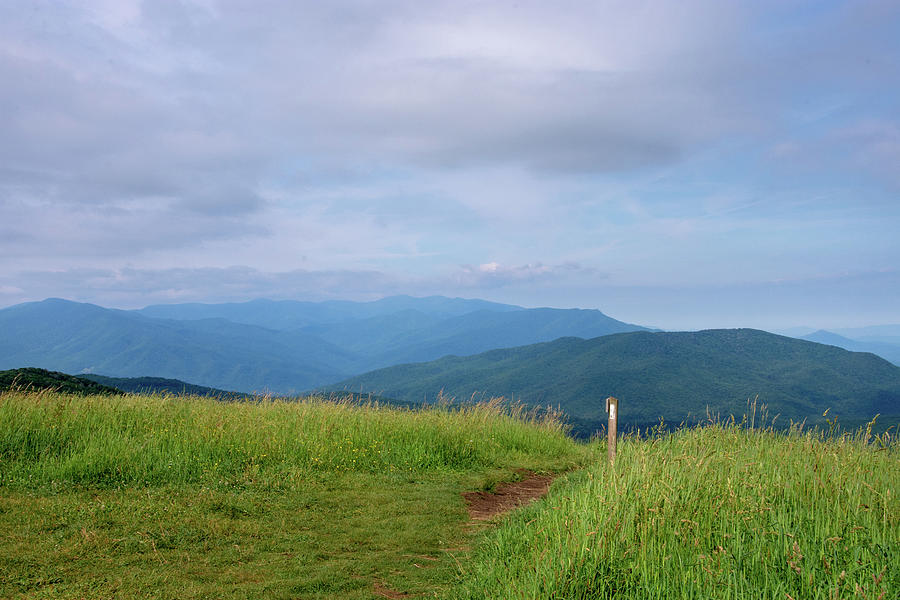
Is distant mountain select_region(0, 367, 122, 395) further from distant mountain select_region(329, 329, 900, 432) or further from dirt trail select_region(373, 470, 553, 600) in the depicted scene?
distant mountain select_region(329, 329, 900, 432)

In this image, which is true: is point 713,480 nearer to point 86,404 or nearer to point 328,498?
point 328,498

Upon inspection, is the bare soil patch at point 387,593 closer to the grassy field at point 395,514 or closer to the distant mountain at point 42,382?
the grassy field at point 395,514

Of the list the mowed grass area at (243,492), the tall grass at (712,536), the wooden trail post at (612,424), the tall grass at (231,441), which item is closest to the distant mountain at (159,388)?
the tall grass at (231,441)

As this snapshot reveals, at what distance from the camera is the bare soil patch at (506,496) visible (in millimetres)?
10398

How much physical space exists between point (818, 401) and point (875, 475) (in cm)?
17688

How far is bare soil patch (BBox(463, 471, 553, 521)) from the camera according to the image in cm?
1040

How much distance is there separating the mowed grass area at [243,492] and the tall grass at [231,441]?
43 mm

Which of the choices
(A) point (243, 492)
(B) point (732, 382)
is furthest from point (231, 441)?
(B) point (732, 382)

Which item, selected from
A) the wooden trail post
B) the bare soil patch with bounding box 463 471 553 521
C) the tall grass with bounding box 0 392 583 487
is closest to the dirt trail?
the bare soil patch with bounding box 463 471 553 521

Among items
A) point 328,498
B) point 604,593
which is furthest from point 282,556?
point 604,593

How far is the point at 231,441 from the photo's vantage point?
41.9 ft

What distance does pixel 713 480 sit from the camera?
25.0 ft

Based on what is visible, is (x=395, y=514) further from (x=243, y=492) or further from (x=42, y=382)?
(x=42, y=382)

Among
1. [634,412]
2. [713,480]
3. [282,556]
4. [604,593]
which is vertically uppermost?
[713,480]
